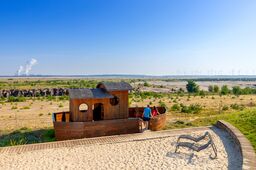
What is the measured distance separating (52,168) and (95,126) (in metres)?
4.99

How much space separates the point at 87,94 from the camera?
546 inches

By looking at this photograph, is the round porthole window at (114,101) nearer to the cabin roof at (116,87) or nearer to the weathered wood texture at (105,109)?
the weathered wood texture at (105,109)

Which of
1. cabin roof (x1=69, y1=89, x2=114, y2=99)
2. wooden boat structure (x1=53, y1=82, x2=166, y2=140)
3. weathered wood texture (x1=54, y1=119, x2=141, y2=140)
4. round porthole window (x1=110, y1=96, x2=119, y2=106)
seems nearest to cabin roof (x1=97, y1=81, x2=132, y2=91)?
wooden boat structure (x1=53, y1=82, x2=166, y2=140)

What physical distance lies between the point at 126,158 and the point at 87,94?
5493 mm

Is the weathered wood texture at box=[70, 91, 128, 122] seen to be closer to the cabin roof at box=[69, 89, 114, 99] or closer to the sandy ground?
the cabin roof at box=[69, 89, 114, 99]

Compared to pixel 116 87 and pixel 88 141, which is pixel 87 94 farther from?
pixel 88 141

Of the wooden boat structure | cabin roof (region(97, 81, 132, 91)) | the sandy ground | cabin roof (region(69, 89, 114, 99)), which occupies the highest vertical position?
cabin roof (region(97, 81, 132, 91))

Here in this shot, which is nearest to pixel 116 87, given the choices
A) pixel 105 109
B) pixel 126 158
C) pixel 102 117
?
pixel 105 109

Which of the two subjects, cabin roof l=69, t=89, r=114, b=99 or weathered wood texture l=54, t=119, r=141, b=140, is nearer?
weathered wood texture l=54, t=119, r=141, b=140

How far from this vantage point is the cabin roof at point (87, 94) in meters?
13.5

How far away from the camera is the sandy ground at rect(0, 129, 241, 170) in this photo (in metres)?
8.61

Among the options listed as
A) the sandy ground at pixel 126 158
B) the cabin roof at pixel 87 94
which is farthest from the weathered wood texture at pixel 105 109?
the sandy ground at pixel 126 158

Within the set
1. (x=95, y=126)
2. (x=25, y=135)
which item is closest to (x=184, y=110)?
(x=95, y=126)

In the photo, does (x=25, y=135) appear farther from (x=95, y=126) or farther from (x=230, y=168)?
(x=230, y=168)
